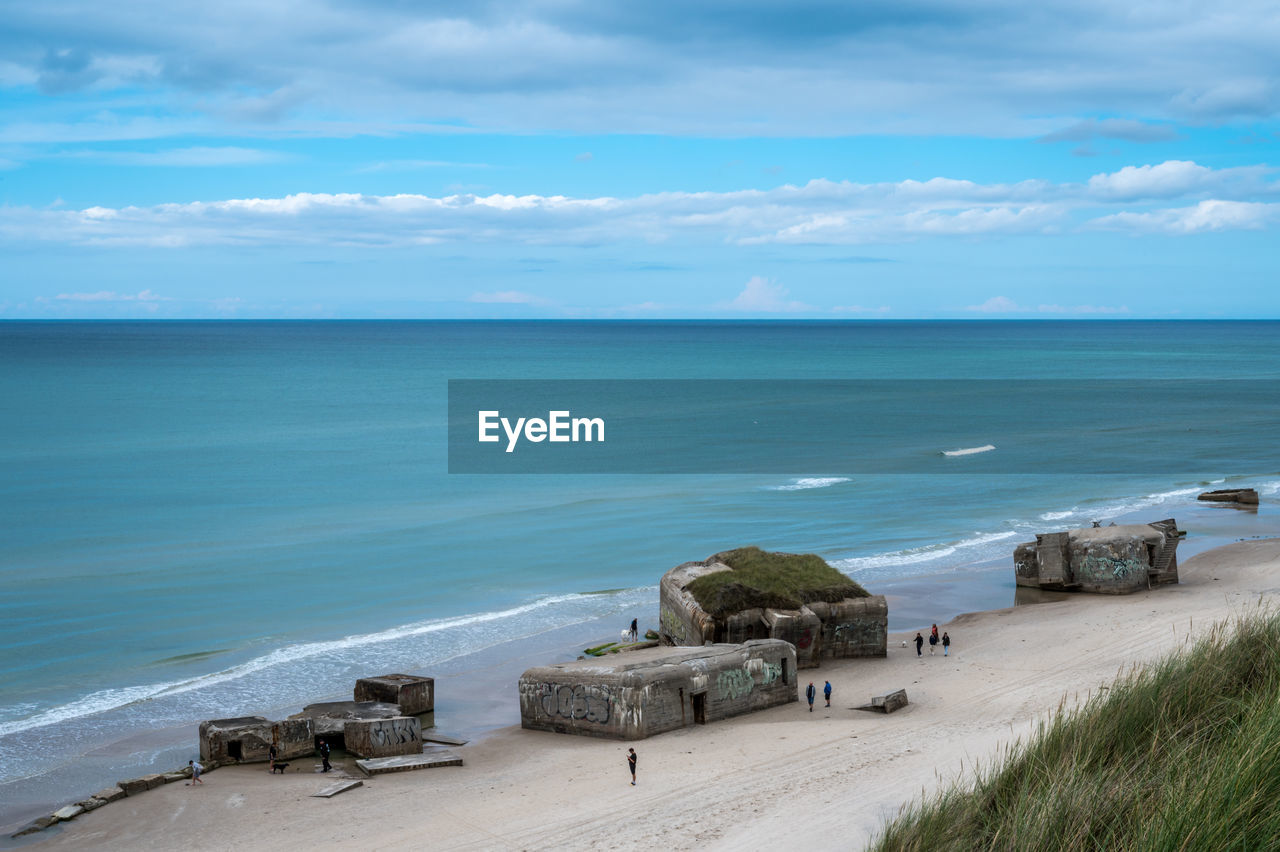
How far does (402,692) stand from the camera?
2798cm

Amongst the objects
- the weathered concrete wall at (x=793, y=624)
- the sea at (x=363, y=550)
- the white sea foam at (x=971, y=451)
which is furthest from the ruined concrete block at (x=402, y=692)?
the white sea foam at (x=971, y=451)

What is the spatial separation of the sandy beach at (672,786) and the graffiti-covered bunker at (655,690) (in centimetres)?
39

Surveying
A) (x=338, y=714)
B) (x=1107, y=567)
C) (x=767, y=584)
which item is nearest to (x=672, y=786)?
(x=338, y=714)

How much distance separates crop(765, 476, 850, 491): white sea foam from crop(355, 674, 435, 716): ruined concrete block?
38086 mm

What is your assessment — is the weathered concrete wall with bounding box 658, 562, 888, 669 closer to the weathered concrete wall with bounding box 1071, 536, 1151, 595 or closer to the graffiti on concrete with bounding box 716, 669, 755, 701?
the graffiti on concrete with bounding box 716, 669, 755, 701

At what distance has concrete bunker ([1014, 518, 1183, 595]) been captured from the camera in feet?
131

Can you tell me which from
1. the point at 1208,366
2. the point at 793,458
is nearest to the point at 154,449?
the point at 793,458

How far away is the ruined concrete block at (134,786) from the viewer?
23.2 metres

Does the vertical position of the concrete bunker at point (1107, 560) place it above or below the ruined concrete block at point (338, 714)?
above

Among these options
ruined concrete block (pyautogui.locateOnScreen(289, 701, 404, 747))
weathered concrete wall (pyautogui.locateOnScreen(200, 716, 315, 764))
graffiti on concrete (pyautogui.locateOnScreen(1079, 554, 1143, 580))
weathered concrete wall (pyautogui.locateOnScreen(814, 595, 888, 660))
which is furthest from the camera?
graffiti on concrete (pyautogui.locateOnScreen(1079, 554, 1143, 580))

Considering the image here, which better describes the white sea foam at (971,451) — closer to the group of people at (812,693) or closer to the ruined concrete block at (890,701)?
the group of people at (812,693)

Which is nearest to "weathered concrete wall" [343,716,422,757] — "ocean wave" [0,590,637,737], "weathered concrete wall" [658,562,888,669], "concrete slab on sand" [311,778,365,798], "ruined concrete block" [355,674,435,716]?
"concrete slab on sand" [311,778,365,798]

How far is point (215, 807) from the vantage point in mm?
22500

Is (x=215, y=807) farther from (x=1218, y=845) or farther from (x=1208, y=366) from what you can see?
(x=1208, y=366)
